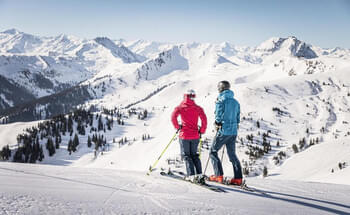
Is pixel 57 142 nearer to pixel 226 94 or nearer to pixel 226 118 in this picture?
pixel 226 118

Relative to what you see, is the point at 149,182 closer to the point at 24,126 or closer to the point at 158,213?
the point at 158,213

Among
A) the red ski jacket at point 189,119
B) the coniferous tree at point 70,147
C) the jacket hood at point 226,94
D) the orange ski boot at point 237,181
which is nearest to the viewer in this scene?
the jacket hood at point 226,94

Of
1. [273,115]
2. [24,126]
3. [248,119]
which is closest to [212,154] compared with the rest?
[248,119]

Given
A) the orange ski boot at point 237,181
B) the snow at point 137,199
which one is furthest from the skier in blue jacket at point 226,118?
the snow at point 137,199

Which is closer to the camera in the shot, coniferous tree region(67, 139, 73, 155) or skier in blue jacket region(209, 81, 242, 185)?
skier in blue jacket region(209, 81, 242, 185)

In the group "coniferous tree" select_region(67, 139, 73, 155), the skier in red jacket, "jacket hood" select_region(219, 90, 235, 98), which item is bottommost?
"coniferous tree" select_region(67, 139, 73, 155)

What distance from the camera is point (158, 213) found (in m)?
5.27

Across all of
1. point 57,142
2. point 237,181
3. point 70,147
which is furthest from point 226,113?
point 57,142

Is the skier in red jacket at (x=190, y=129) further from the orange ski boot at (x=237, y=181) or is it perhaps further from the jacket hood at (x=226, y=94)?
the orange ski boot at (x=237, y=181)

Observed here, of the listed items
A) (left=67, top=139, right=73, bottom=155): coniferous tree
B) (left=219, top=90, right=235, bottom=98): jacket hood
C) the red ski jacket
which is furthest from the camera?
(left=67, top=139, right=73, bottom=155): coniferous tree

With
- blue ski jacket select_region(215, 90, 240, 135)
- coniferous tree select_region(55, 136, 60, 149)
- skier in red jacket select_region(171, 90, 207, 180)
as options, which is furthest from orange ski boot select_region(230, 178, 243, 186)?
coniferous tree select_region(55, 136, 60, 149)

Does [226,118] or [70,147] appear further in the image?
[70,147]

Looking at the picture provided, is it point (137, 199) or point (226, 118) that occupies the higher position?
point (226, 118)

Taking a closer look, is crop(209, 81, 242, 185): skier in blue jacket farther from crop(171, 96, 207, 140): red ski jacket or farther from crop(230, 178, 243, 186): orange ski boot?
crop(171, 96, 207, 140): red ski jacket
